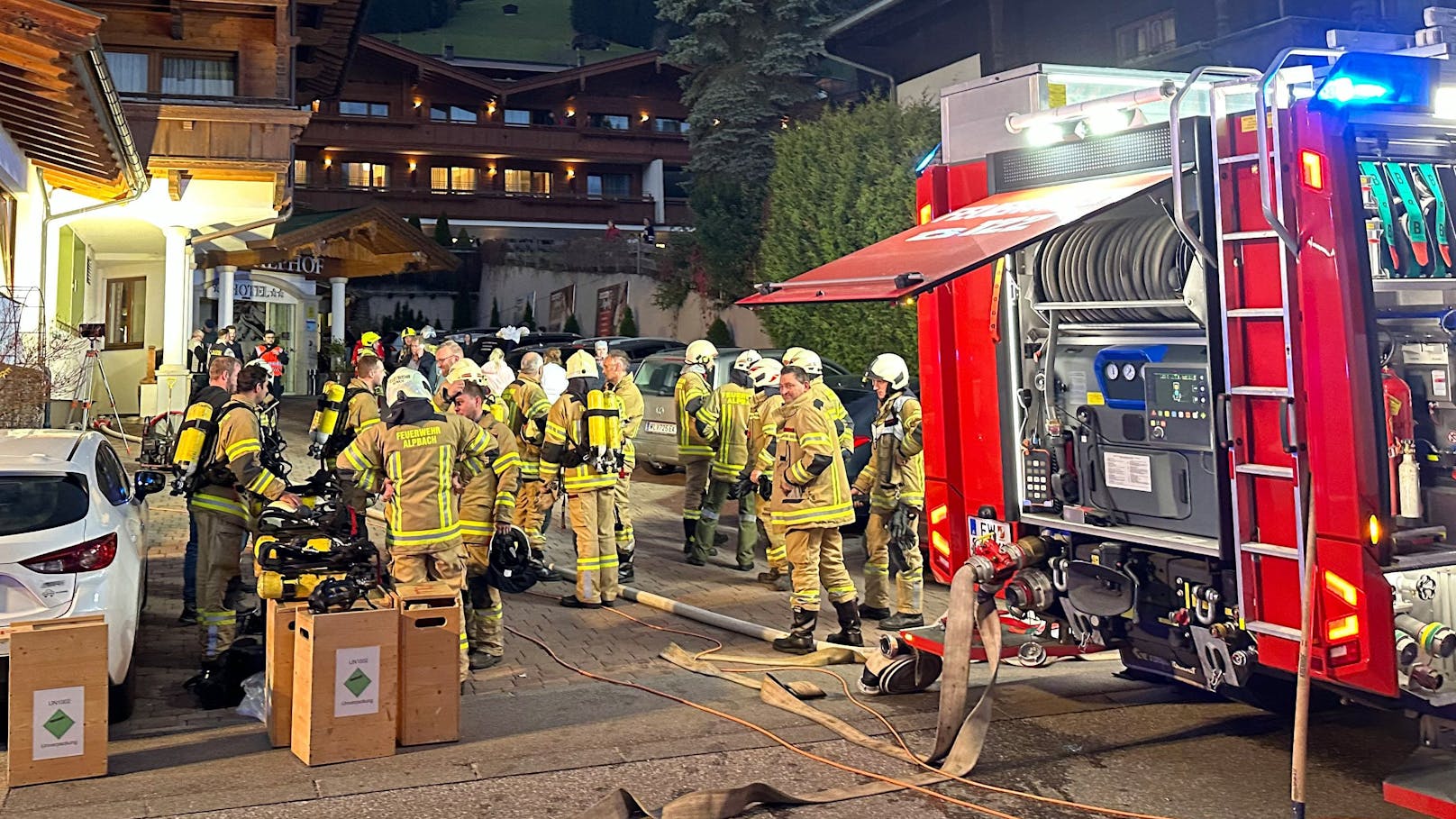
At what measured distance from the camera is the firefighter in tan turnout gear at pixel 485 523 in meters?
7.54

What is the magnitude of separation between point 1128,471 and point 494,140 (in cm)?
4506

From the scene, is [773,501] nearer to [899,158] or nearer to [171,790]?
[171,790]

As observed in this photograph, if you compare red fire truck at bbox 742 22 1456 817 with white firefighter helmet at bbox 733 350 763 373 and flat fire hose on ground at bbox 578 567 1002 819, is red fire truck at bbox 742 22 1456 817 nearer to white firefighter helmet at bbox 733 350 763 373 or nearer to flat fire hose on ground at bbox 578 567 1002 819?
flat fire hose on ground at bbox 578 567 1002 819

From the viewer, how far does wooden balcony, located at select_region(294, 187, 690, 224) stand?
153 feet

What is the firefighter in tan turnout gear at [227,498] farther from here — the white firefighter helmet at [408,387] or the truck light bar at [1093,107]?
the truck light bar at [1093,107]

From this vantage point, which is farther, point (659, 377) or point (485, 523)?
point (659, 377)

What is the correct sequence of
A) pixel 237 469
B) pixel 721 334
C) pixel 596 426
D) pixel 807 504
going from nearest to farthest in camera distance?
1. pixel 237 469
2. pixel 807 504
3. pixel 596 426
4. pixel 721 334

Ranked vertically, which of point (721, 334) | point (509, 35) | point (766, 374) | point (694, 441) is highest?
point (509, 35)

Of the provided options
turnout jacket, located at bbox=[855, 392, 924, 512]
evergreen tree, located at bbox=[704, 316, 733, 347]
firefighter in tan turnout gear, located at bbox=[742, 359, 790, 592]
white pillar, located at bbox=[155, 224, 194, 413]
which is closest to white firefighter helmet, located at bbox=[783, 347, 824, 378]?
turnout jacket, located at bbox=[855, 392, 924, 512]

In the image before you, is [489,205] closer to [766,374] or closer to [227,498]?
[766,374]

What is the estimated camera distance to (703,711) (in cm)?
643

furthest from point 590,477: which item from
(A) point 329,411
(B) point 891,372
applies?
(A) point 329,411

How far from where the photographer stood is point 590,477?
30.9ft

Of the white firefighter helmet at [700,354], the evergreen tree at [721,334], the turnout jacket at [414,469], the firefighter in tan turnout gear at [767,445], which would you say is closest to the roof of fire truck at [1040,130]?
the turnout jacket at [414,469]
